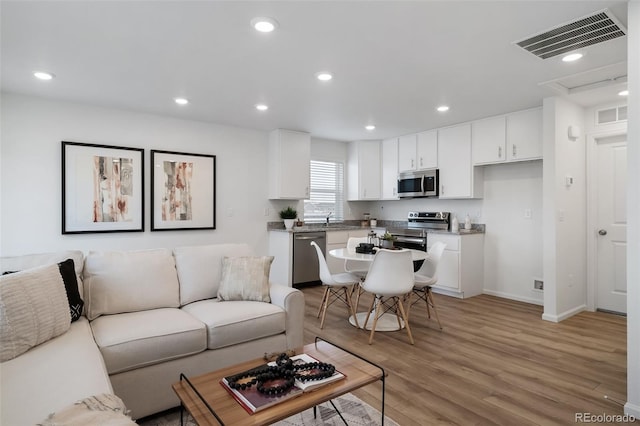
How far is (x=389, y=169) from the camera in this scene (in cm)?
620

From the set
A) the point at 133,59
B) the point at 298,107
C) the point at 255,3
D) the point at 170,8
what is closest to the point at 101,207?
the point at 133,59

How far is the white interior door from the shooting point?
4.13 meters

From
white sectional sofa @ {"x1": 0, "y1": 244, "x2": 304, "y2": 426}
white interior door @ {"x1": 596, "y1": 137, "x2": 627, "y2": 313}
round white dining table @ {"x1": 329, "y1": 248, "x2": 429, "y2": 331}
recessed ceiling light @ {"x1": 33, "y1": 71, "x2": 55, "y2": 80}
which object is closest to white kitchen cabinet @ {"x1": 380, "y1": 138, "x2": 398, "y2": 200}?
round white dining table @ {"x1": 329, "y1": 248, "x2": 429, "y2": 331}

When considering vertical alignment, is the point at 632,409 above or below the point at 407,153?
below

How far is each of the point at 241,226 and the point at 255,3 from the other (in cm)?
364

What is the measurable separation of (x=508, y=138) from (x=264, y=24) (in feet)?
11.6

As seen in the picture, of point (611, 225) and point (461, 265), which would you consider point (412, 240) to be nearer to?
point (461, 265)

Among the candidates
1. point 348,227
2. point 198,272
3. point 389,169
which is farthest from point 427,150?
point 198,272

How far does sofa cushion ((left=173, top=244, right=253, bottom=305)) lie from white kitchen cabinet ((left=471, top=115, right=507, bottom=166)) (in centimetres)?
365

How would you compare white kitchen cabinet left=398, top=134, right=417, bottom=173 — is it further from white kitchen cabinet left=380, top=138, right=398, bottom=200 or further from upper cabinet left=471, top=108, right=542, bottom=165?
upper cabinet left=471, top=108, right=542, bottom=165

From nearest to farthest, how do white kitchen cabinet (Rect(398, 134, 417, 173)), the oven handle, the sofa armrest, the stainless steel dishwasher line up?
the sofa armrest → the oven handle → the stainless steel dishwasher → white kitchen cabinet (Rect(398, 134, 417, 173))

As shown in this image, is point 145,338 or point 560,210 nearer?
point 145,338

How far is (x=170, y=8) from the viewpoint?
7.13 feet

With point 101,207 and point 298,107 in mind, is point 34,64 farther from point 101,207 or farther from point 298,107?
point 298,107
